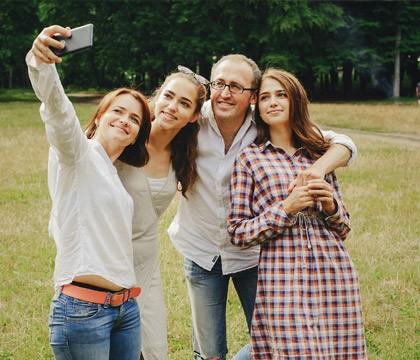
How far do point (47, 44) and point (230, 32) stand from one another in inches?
1350

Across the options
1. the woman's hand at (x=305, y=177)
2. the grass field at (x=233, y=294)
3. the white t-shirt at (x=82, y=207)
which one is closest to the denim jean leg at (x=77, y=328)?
the white t-shirt at (x=82, y=207)

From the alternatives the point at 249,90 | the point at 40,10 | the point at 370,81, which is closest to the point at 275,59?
the point at 370,81

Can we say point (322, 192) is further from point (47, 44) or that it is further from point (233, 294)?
point (233, 294)

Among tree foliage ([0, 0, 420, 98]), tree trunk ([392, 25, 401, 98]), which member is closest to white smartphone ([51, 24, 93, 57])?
tree foliage ([0, 0, 420, 98])

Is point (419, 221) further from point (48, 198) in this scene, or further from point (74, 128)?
point (74, 128)

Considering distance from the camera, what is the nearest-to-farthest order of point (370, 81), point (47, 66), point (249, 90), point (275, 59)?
point (47, 66) → point (249, 90) → point (275, 59) → point (370, 81)

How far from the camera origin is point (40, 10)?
3741cm

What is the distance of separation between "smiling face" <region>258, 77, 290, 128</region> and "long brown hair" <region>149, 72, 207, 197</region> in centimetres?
37

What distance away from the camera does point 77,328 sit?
91.2 inches

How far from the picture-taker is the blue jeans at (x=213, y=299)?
322 cm

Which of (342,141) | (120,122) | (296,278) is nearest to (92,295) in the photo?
(120,122)

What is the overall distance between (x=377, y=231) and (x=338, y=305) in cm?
467

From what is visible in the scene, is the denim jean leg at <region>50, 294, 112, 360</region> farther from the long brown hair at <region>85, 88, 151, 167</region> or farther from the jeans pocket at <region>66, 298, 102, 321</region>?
the long brown hair at <region>85, 88, 151, 167</region>

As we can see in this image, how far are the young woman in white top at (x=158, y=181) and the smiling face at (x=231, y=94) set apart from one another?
0.11 metres
